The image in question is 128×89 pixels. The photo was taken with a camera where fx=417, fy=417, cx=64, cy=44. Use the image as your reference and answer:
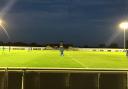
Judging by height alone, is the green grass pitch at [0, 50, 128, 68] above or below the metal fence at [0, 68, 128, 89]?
above

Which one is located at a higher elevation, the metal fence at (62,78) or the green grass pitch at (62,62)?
the green grass pitch at (62,62)

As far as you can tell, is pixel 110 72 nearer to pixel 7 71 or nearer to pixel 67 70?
pixel 67 70

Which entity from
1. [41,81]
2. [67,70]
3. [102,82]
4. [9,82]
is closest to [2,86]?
[9,82]

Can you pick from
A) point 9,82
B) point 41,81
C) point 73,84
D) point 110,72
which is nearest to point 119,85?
point 110,72

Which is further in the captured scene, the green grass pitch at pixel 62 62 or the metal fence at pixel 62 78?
the green grass pitch at pixel 62 62

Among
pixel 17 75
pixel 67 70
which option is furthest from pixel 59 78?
pixel 17 75

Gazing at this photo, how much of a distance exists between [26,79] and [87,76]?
2885mm

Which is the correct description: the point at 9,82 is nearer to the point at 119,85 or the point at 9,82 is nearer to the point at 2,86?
the point at 2,86

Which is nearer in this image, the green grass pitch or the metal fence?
the metal fence

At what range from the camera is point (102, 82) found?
19.8 metres

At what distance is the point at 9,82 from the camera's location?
63.3 feet

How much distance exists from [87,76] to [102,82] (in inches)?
30.6

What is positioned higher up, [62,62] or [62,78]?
[62,62]

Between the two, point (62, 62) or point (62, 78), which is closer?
point (62, 78)
